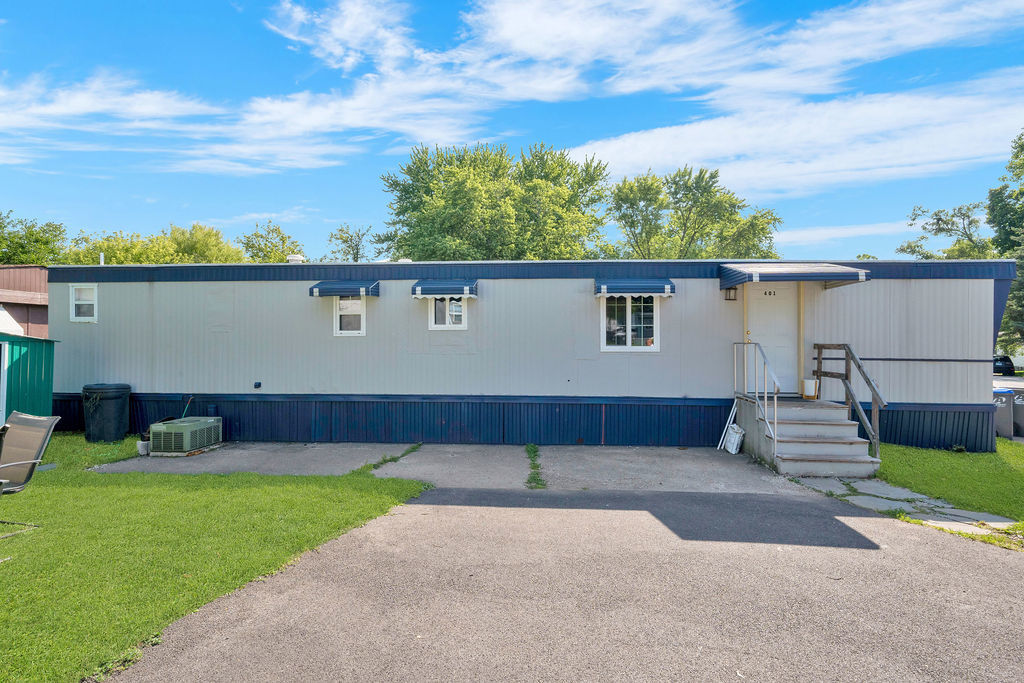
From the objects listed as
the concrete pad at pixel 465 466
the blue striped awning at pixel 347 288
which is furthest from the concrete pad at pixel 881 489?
the blue striped awning at pixel 347 288

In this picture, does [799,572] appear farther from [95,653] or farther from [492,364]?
[492,364]

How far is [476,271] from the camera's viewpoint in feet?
28.3

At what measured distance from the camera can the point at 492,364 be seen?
8.63 meters

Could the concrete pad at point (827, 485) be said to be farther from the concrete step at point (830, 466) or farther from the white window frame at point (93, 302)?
the white window frame at point (93, 302)

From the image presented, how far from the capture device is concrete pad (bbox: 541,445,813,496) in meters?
5.96

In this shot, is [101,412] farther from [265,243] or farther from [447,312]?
[265,243]

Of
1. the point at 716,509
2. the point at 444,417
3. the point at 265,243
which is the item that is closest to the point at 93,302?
the point at 444,417

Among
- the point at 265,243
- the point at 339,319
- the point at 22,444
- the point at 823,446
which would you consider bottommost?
the point at 823,446

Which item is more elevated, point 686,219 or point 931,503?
point 686,219

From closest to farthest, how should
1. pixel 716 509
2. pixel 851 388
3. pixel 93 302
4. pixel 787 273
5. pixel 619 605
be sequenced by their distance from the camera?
pixel 619 605 → pixel 716 509 → pixel 787 273 → pixel 851 388 → pixel 93 302

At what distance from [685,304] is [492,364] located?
Answer: 3514mm

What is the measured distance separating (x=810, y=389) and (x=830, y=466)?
1.87 m

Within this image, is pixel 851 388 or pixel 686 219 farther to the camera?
pixel 686 219

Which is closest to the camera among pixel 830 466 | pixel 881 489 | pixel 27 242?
pixel 881 489
